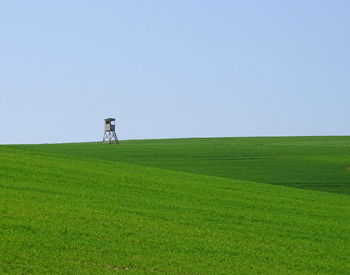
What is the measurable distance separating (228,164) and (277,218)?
20.7m

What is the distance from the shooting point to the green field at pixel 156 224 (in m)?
10.5

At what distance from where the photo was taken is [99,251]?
1073cm

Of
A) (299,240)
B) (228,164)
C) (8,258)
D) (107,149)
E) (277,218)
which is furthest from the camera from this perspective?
(107,149)

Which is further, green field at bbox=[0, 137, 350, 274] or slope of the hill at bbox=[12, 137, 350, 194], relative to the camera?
slope of the hill at bbox=[12, 137, 350, 194]

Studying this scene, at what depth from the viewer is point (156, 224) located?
1322 centimetres

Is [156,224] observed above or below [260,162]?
below

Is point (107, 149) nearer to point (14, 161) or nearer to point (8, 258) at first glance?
point (14, 161)

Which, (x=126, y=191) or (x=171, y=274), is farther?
(x=126, y=191)

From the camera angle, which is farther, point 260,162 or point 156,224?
point 260,162

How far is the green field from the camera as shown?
1051 centimetres

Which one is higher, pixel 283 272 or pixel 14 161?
pixel 14 161

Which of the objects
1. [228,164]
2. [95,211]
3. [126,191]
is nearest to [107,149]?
[228,164]

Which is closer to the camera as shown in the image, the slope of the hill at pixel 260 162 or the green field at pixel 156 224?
the green field at pixel 156 224

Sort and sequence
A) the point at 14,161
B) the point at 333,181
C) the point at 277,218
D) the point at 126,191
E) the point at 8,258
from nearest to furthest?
1. the point at 8,258
2. the point at 277,218
3. the point at 126,191
4. the point at 14,161
5. the point at 333,181
